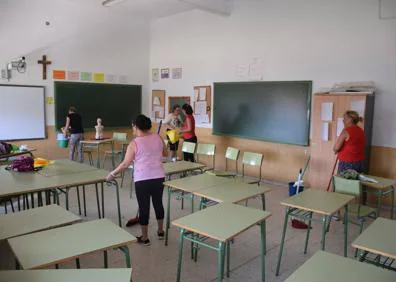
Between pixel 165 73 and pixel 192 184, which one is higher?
pixel 165 73

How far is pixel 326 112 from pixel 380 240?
3.52 m

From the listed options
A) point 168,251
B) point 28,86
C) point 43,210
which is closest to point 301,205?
point 168,251

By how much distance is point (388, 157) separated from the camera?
5.29 metres

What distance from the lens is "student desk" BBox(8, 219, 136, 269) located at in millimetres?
2023

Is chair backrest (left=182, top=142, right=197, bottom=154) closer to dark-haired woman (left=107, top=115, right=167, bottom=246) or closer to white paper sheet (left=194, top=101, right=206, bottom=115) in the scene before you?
white paper sheet (left=194, top=101, right=206, bottom=115)

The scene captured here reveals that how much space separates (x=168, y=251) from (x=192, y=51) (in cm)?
550

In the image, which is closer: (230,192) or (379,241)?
(379,241)

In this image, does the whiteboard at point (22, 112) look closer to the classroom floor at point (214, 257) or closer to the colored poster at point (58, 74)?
the colored poster at point (58, 74)

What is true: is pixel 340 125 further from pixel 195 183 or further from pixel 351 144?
pixel 195 183

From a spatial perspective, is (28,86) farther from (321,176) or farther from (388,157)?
(388,157)

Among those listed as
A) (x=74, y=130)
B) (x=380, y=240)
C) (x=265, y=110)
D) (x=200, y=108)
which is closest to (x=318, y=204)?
(x=380, y=240)

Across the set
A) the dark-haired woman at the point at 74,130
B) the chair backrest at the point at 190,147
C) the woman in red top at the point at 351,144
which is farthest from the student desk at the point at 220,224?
the dark-haired woman at the point at 74,130

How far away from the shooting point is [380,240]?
2277 mm

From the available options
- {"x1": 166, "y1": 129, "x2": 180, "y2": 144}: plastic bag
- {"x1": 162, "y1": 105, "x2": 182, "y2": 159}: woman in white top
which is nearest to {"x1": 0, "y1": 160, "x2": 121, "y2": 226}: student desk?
{"x1": 166, "y1": 129, "x2": 180, "y2": 144}: plastic bag
